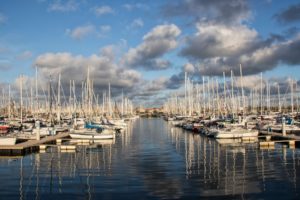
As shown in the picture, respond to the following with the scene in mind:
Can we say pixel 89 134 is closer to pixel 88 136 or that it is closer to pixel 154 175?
pixel 88 136

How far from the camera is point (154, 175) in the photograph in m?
28.7

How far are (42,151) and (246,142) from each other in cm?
2679

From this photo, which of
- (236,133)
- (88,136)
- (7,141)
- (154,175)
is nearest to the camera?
(154,175)

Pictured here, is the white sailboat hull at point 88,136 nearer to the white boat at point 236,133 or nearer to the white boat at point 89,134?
the white boat at point 89,134

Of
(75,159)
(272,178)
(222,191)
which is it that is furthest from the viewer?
(75,159)

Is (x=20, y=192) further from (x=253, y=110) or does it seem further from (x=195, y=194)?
(x=253, y=110)

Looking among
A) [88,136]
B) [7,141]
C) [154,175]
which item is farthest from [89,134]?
[154,175]

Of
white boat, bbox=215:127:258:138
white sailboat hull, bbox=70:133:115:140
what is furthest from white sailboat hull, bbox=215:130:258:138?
white sailboat hull, bbox=70:133:115:140

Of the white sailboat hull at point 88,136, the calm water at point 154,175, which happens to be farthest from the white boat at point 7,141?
the white sailboat hull at point 88,136

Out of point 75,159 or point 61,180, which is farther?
point 75,159

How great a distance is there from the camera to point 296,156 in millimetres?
38219

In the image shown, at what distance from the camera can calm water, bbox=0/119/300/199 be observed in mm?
22594

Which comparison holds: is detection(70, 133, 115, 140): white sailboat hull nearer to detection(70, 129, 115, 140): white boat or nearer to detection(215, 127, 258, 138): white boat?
detection(70, 129, 115, 140): white boat

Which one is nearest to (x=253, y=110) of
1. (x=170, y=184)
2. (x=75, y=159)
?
(x=75, y=159)
